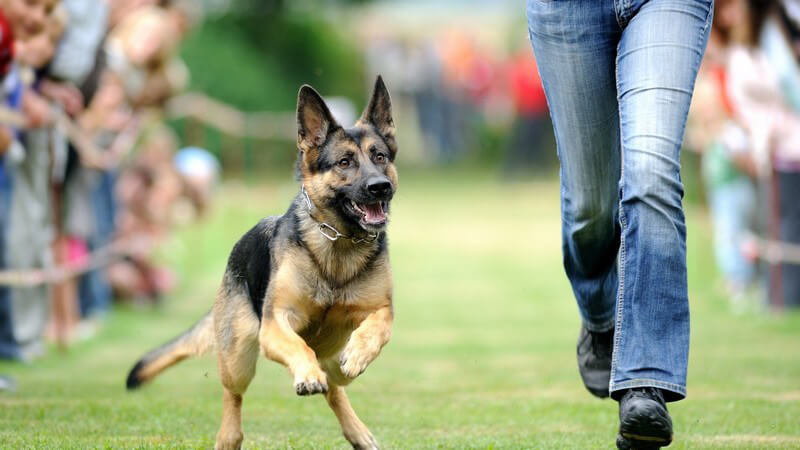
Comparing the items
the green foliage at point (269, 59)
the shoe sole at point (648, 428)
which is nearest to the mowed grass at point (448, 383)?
the shoe sole at point (648, 428)

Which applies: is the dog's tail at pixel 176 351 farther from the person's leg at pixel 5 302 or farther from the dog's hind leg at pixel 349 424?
the person's leg at pixel 5 302

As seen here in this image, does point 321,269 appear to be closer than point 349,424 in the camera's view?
Yes

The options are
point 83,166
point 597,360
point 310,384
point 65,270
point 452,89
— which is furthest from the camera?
point 452,89

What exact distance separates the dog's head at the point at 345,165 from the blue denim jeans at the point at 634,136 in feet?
2.97

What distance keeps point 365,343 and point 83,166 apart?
6.31 meters

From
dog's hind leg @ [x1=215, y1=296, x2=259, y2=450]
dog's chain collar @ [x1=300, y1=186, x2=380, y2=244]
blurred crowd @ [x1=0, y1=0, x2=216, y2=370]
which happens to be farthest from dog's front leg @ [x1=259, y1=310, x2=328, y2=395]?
blurred crowd @ [x1=0, y1=0, x2=216, y2=370]

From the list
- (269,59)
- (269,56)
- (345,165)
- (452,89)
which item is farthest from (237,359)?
(452,89)

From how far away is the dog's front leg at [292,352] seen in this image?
16.5 ft

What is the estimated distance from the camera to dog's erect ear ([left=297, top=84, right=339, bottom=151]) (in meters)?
5.82

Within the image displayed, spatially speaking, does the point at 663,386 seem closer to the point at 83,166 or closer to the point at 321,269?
the point at 321,269

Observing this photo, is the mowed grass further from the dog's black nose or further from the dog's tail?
the dog's black nose

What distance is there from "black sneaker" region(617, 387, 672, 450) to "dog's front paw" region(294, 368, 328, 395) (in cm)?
117

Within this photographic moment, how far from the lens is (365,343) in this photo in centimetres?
526

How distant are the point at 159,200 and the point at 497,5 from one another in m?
55.7
